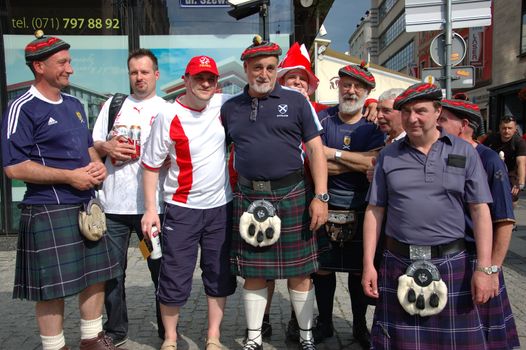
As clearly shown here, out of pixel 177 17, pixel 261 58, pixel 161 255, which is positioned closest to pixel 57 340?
pixel 161 255

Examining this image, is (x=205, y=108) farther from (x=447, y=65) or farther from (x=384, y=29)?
(x=384, y=29)

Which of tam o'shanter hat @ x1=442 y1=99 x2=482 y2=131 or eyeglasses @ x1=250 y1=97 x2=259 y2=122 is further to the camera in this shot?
eyeglasses @ x1=250 y1=97 x2=259 y2=122

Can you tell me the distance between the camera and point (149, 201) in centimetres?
299

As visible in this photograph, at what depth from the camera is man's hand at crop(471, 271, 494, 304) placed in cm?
217

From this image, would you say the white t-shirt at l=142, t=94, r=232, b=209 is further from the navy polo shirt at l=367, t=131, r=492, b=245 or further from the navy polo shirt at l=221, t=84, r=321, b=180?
the navy polo shirt at l=367, t=131, r=492, b=245

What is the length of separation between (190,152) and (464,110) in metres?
1.58

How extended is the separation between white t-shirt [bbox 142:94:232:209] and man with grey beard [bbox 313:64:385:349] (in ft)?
2.38

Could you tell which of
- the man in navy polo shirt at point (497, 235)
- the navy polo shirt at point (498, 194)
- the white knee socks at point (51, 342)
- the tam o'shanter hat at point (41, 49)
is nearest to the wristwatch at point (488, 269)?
the man in navy polo shirt at point (497, 235)

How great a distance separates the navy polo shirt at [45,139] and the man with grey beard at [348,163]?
1.53 metres

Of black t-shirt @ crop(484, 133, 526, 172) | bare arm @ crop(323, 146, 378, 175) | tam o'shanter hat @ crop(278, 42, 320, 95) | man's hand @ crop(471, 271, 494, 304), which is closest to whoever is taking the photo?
man's hand @ crop(471, 271, 494, 304)

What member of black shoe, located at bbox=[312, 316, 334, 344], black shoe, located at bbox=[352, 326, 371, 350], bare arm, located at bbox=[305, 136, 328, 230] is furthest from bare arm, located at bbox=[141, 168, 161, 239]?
black shoe, located at bbox=[352, 326, 371, 350]

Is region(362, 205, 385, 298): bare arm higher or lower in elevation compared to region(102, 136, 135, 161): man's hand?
lower

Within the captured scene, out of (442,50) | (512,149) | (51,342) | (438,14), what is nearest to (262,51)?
(51,342)

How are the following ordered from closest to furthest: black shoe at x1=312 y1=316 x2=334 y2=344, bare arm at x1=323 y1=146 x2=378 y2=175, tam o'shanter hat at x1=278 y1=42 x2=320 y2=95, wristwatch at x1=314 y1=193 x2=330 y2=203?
wristwatch at x1=314 y1=193 x2=330 y2=203
bare arm at x1=323 y1=146 x2=378 y2=175
black shoe at x1=312 y1=316 x2=334 y2=344
tam o'shanter hat at x1=278 y1=42 x2=320 y2=95
